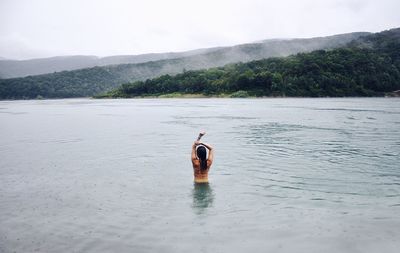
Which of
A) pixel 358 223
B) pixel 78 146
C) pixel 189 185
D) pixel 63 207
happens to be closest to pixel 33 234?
pixel 63 207

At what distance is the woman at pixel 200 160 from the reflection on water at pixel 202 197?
329 mm

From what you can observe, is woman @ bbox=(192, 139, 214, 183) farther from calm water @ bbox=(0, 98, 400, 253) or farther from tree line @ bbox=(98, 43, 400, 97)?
tree line @ bbox=(98, 43, 400, 97)

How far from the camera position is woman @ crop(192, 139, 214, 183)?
49.4ft

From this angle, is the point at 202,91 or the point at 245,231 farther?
the point at 202,91

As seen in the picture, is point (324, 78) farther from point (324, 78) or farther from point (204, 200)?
point (204, 200)

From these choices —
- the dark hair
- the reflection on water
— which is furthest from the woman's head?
the reflection on water

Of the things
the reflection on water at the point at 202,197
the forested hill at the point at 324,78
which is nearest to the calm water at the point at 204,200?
the reflection on water at the point at 202,197

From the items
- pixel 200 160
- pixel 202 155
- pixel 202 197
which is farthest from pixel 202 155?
pixel 202 197

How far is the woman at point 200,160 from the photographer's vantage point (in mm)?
15070

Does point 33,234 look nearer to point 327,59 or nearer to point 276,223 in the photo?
point 276,223

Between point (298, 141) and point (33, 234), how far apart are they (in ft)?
74.6

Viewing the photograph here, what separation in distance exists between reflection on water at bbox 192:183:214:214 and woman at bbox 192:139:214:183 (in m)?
0.33

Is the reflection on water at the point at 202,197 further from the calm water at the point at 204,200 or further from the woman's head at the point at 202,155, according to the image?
the woman's head at the point at 202,155

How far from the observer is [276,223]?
440 inches
